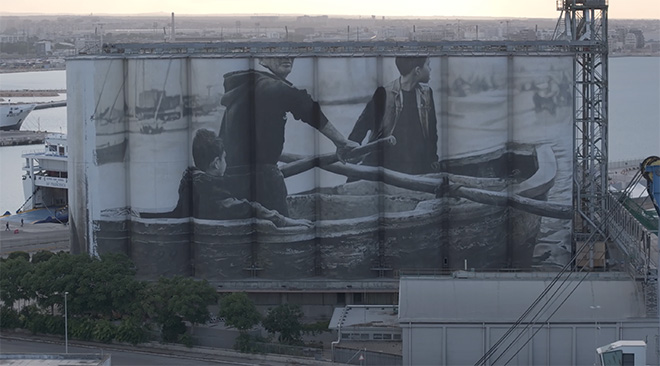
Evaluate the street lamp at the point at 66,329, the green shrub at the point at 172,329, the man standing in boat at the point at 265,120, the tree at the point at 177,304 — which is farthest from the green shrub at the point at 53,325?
the man standing in boat at the point at 265,120

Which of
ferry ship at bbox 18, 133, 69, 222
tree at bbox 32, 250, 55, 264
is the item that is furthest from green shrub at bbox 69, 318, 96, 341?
ferry ship at bbox 18, 133, 69, 222

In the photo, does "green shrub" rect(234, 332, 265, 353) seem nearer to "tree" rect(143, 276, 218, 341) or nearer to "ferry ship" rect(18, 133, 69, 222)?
"tree" rect(143, 276, 218, 341)

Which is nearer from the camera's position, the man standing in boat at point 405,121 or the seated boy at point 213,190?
the man standing in boat at point 405,121

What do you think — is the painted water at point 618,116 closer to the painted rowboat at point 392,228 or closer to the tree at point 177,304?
the painted rowboat at point 392,228

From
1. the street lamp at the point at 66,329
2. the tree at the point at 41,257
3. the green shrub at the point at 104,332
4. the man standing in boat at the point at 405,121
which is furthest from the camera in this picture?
the tree at the point at 41,257

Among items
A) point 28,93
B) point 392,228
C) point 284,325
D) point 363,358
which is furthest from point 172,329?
point 28,93
